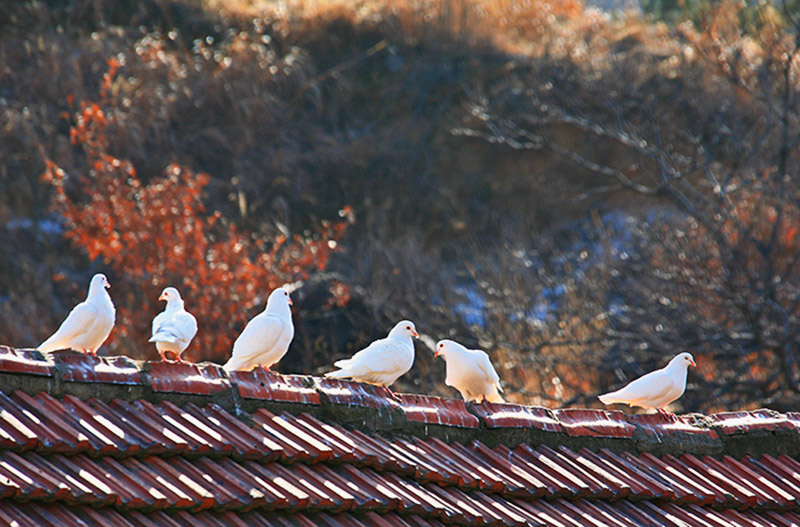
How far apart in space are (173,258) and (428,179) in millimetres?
8669

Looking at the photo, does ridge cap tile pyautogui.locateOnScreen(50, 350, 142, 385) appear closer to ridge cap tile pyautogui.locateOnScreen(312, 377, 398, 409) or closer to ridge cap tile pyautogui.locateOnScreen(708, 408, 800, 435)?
ridge cap tile pyautogui.locateOnScreen(312, 377, 398, 409)

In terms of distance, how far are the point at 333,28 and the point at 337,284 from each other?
10.7m

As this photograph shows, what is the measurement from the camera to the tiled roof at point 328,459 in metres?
4.64

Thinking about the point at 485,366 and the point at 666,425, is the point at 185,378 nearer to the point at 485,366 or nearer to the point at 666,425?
the point at 485,366

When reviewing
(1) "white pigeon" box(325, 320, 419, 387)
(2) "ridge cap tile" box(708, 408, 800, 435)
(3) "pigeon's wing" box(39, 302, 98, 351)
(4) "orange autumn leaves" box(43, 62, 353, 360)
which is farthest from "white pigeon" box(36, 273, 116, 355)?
(4) "orange autumn leaves" box(43, 62, 353, 360)

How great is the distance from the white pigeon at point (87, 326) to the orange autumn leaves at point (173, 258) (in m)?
11.3

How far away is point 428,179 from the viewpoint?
26391 mm

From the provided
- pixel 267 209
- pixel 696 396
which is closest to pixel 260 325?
pixel 696 396

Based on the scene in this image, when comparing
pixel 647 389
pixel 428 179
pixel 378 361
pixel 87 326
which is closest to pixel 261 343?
pixel 378 361

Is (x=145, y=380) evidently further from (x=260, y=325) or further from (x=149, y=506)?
(x=260, y=325)

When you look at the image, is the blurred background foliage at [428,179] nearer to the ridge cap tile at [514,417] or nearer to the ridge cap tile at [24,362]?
the ridge cap tile at [514,417]

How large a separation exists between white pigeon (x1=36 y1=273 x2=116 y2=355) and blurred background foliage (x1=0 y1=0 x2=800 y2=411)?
10.0 meters

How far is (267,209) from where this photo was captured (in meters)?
24.4

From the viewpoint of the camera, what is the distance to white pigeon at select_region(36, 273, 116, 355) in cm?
669
